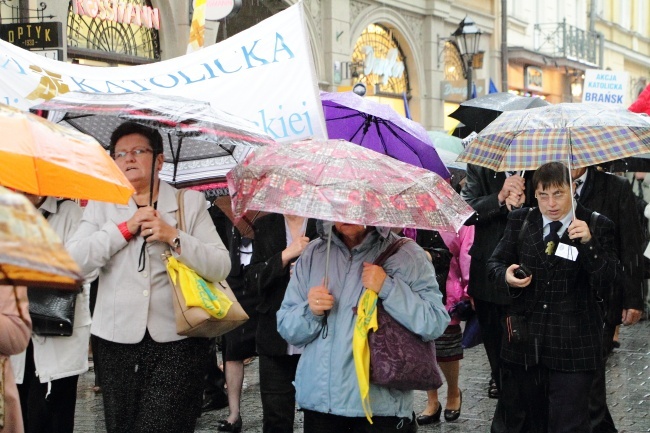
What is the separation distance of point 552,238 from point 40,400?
282 cm

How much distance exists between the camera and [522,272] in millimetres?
5836

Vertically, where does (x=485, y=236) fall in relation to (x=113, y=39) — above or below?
below

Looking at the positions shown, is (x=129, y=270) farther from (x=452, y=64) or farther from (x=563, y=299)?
(x=452, y=64)

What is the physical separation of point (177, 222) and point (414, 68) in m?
20.0

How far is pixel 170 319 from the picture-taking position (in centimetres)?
500

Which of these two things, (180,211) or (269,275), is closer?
(180,211)

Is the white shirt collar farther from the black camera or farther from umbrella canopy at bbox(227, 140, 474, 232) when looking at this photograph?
umbrella canopy at bbox(227, 140, 474, 232)

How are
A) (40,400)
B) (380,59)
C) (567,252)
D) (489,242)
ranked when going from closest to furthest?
(40,400) < (567,252) < (489,242) < (380,59)

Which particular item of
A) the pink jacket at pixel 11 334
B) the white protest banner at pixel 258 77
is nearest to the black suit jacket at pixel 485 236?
the white protest banner at pixel 258 77

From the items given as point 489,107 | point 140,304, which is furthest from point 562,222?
point 489,107

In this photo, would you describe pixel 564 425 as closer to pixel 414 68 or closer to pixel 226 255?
pixel 226 255

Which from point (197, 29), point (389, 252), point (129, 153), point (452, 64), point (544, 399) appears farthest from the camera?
point (452, 64)

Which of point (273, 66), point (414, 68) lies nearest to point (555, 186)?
point (273, 66)

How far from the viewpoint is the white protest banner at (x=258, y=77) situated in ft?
19.6
